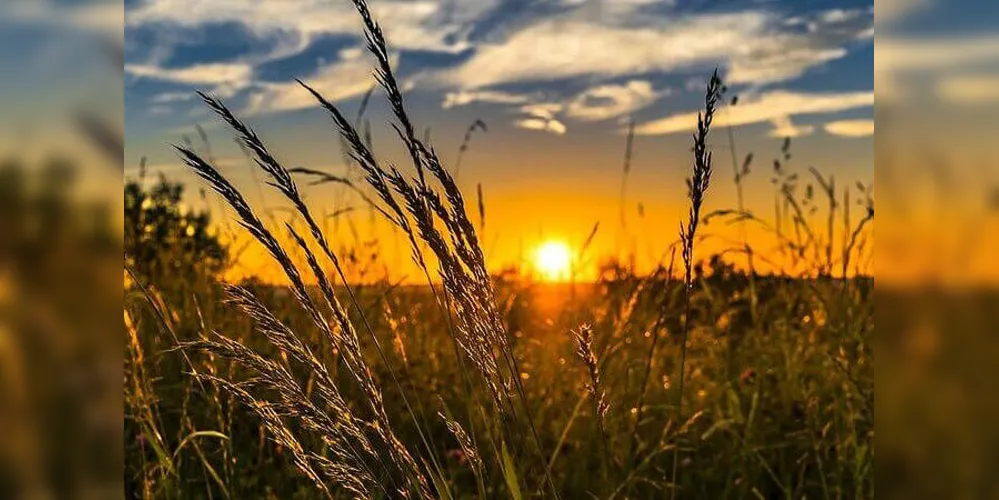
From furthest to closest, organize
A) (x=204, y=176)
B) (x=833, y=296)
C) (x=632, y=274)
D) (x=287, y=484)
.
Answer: (x=632, y=274), (x=833, y=296), (x=287, y=484), (x=204, y=176)

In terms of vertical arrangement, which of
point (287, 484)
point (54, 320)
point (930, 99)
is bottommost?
point (287, 484)

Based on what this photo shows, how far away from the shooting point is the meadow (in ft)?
4.14

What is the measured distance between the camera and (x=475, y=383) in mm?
3143

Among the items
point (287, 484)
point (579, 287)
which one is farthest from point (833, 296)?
point (287, 484)

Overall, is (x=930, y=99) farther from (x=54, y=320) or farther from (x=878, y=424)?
(x=54, y=320)

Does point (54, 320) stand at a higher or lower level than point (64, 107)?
lower

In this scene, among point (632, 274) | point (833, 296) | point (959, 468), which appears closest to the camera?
point (959, 468)

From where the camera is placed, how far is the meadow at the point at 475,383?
1263 millimetres

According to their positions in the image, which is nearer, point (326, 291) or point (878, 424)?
point (878, 424)

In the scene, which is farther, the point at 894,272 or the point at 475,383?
the point at 475,383

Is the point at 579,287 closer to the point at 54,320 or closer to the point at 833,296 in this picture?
the point at 833,296

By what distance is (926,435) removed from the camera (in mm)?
683

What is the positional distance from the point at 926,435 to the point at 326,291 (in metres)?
0.81

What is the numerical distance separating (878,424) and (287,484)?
7.28ft
